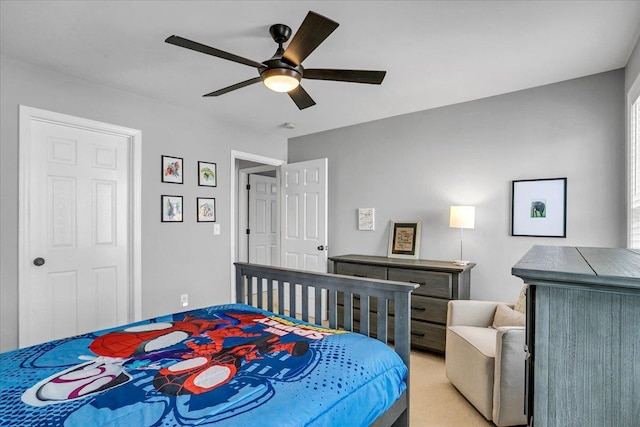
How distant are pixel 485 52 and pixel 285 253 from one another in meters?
3.26

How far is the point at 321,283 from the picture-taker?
2.12 m

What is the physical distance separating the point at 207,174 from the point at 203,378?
2841 millimetres

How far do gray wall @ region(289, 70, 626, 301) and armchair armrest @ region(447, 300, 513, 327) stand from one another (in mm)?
677

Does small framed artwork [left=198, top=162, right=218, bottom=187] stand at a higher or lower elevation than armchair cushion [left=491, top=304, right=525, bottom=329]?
higher

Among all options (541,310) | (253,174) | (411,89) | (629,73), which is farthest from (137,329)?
(253,174)

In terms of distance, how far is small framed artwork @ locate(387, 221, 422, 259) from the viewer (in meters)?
3.58

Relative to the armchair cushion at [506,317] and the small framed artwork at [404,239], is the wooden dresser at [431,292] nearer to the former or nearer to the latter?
the small framed artwork at [404,239]

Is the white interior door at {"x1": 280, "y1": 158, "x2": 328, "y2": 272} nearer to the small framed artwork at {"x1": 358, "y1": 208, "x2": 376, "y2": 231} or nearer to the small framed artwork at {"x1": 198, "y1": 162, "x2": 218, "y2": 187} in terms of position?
the small framed artwork at {"x1": 358, "y1": 208, "x2": 376, "y2": 231}

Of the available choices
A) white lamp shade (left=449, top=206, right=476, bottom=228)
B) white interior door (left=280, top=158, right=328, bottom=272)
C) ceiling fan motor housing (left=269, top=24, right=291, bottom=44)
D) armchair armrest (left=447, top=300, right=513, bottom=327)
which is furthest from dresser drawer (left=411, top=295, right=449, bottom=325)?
ceiling fan motor housing (left=269, top=24, right=291, bottom=44)

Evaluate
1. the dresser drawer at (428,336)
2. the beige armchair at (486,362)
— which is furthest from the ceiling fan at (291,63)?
the dresser drawer at (428,336)

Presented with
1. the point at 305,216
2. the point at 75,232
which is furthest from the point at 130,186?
the point at 305,216

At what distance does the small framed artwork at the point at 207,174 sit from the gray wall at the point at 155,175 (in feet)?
0.20

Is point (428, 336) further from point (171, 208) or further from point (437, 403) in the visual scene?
point (171, 208)

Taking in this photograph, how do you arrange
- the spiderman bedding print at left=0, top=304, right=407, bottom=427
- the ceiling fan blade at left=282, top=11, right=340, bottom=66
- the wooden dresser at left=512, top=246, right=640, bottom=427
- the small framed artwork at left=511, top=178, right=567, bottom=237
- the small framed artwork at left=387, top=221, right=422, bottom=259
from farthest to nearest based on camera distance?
1. the small framed artwork at left=387, top=221, right=422, bottom=259
2. the small framed artwork at left=511, top=178, right=567, bottom=237
3. the ceiling fan blade at left=282, top=11, right=340, bottom=66
4. the spiderman bedding print at left=0, top=304, right=407, bottom=427
5. the wooden dresser at left=512, top=246, right=640, bottom=427
